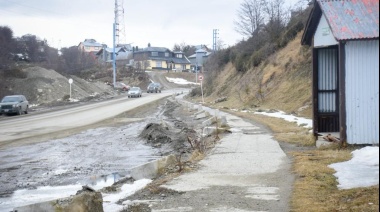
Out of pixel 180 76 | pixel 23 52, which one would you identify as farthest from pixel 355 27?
pixel 180 76

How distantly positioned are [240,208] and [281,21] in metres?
46.4

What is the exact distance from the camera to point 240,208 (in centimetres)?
788

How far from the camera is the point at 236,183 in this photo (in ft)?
32.7

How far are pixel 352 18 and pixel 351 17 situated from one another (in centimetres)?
5

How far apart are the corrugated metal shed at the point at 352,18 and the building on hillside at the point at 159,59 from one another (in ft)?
418

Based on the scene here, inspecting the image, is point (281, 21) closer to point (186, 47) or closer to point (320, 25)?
point (320, 25)

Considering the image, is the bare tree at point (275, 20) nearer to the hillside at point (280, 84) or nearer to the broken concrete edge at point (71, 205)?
the hillside at point (280, 84)

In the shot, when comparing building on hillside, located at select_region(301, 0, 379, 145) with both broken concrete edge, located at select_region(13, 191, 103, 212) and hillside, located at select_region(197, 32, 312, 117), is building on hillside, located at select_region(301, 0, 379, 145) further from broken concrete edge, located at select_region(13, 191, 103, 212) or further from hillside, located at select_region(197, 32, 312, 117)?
hillside, located at select_region(197, 32, 312, 117)

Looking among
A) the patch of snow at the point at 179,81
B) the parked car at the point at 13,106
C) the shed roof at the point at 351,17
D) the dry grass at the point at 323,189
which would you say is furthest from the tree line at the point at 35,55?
the dry grass at the point at 323,189

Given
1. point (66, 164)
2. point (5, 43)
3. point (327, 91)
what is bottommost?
point (66, 164)

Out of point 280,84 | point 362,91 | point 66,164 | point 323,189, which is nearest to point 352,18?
point 362,91

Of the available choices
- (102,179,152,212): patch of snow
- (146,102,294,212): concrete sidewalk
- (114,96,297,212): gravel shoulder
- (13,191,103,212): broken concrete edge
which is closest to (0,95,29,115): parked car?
(146,102,294,212): concrete sidewalk

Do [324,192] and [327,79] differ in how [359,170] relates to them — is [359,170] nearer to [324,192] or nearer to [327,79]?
[324,192]

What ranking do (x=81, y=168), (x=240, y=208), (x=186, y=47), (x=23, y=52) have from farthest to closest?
(x=186, y=47) → (x=23, y=52) → (x=81, y=168) → (x=240, y=208)
